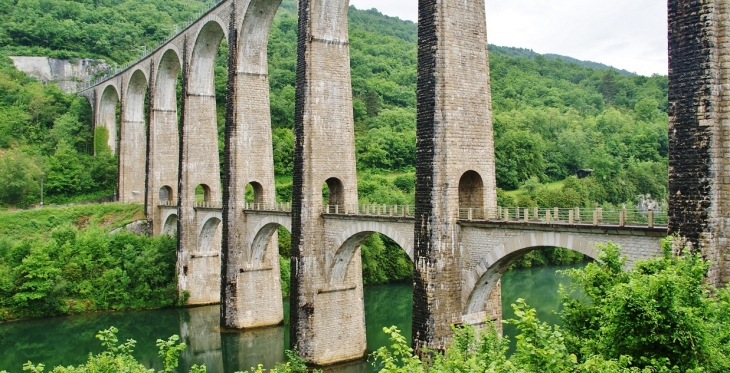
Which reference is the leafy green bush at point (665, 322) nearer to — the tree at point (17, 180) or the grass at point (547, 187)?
the grass at point (547, 187)

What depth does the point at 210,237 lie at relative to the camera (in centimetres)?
3891

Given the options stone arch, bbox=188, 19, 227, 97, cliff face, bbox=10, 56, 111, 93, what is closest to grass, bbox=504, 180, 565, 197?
stone arch, bbox=188, 19, 227, 97

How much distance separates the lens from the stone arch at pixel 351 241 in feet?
70.8

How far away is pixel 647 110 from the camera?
6469 centimetres

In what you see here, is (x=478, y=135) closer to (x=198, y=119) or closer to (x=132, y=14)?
(x=198, y=119)

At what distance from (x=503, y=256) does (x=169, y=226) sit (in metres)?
32.4

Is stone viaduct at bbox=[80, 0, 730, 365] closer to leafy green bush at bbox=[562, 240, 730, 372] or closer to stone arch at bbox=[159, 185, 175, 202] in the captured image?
leafy green bush at bbox=[562, 240, 730, 372]

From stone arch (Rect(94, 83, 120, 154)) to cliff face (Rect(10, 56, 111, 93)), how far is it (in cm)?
1401

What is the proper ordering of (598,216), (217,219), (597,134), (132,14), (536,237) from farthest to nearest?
(132,14)
(597,134)
(217,219)
(536,237)
(598,216)

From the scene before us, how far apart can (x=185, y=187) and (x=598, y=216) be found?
2887 centimetres

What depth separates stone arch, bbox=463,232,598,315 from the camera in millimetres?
15229

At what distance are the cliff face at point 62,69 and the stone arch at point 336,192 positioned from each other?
56.9 metres

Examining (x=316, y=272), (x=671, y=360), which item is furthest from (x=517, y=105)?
(x=671, y=360)

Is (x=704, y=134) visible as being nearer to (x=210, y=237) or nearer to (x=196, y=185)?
(x=210, y=237)
